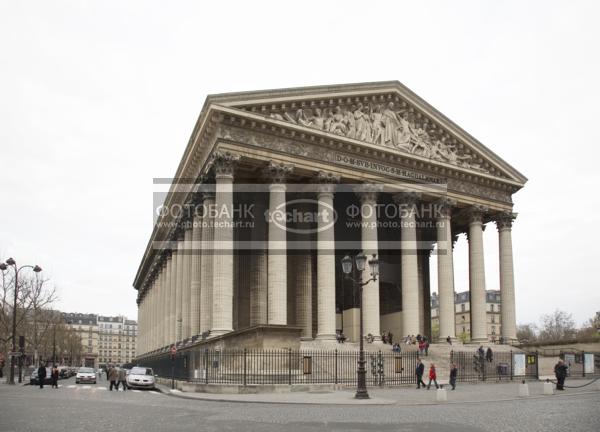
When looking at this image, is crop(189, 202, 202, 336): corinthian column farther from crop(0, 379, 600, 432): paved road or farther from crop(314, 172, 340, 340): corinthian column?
crop(0, 379, 600, 432): paved road

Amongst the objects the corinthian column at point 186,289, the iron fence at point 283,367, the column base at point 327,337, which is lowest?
the iron fence at point 283,367

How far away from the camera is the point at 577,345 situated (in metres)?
51.8

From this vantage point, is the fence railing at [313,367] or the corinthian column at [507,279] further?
the corinthian column at [507,279]

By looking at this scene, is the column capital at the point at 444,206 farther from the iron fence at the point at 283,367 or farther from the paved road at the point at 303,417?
the paved road at the point at 303,417

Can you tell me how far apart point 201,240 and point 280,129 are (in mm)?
9393

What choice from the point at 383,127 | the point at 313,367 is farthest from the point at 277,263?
the point at 383,127

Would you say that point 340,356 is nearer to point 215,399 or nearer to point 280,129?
point 215,399

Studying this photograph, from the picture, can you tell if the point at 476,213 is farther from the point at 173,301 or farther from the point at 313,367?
the point at 173,301

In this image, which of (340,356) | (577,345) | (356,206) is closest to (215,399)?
(340,356)

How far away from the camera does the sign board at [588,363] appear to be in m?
39.5

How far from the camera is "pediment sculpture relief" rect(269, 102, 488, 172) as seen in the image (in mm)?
41281

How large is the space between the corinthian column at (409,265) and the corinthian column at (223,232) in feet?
41.7

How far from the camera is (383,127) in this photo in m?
44.7

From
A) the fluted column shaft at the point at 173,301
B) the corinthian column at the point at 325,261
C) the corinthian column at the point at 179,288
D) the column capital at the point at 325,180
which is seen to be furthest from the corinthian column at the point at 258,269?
the fluted column shaft at the point at 173,301
